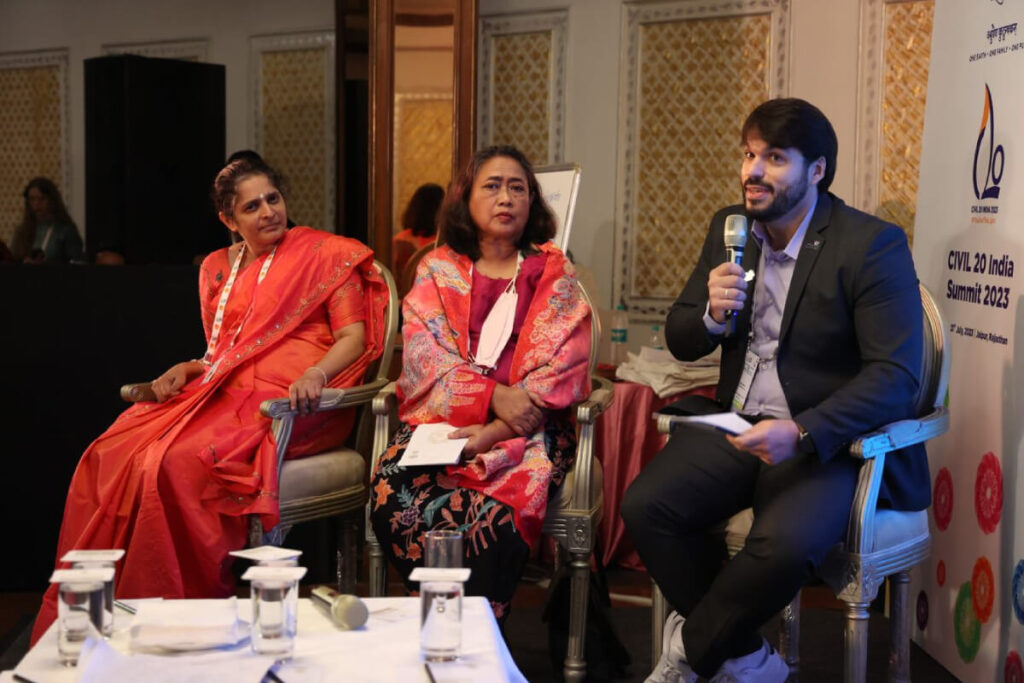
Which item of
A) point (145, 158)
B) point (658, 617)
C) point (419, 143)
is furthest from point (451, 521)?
point (145, 158)

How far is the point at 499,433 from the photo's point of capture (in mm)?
2766

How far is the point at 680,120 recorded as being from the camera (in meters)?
5.37

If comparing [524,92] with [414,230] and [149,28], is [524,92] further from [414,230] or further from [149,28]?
[149,28]

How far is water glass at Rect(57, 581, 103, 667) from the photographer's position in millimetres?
1612

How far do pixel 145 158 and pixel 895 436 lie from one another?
4585mm

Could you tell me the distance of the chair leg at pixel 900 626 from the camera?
258cm

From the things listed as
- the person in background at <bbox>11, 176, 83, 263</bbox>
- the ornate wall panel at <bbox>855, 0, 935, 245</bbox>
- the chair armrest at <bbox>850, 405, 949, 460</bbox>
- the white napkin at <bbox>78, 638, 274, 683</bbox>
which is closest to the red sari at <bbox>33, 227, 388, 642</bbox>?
the white napkin at <bbox>78, 638, 274, 683</bbox>

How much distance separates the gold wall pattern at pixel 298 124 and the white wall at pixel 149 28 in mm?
150

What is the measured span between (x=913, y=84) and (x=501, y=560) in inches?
126

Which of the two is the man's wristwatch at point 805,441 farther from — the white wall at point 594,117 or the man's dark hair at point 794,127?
the white wall at point 594,117

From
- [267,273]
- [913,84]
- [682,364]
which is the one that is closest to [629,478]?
[682,364]

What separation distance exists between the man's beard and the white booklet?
863 millimetres

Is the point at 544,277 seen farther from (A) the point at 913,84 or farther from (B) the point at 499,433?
(A) the point at 913,84

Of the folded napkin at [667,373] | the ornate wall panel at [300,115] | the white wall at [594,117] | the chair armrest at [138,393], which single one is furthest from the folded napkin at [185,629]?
the ornate wall panel at [300,115]
